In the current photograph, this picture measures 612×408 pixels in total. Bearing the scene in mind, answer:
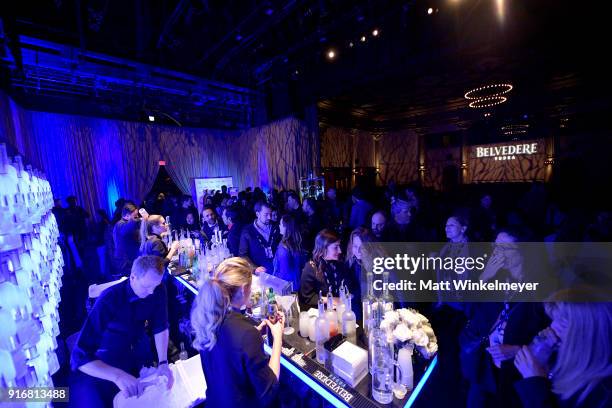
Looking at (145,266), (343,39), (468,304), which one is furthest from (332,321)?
(343,39)

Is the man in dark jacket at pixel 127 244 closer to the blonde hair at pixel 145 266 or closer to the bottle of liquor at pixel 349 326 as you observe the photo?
the blonde hair at pixel 145 266

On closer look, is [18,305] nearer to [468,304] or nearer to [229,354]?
[229,354]

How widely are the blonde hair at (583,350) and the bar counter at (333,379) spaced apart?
659 mm

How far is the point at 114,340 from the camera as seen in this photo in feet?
6.47

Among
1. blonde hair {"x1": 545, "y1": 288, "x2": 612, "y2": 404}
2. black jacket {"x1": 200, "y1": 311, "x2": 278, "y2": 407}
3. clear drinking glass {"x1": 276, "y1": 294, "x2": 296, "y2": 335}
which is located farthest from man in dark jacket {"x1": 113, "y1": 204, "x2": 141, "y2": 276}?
blonde hair {"x1": 545, "y1": 288, "x2": 612, "y2": 404}

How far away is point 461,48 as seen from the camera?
13.8 feet

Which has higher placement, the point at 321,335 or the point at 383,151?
the point at 383,151

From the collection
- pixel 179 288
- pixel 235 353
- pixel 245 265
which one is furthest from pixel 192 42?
pixel 235 353

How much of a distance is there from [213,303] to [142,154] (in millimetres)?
9616

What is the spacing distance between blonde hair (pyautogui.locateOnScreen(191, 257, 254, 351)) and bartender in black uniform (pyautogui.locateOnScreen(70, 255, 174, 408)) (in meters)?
0.75

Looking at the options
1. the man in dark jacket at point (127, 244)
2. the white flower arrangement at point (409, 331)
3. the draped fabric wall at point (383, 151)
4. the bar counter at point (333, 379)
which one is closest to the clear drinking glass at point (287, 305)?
the bar counter at point (333, 379)

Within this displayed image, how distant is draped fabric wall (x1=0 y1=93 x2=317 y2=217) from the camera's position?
24.4 ft

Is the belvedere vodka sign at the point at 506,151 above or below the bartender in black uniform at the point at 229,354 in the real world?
above

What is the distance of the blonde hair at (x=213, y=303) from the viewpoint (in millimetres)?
1424
